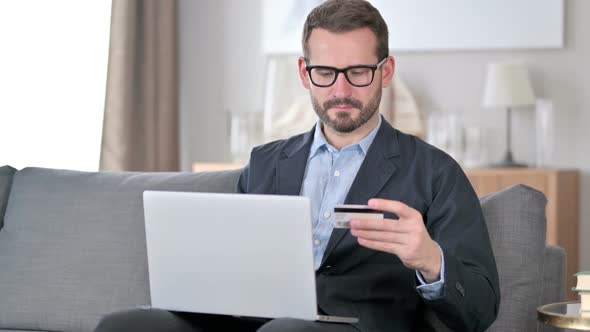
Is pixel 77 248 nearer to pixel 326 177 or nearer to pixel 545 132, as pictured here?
pixel 326 177

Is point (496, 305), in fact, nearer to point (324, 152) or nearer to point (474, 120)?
point (324, 152)

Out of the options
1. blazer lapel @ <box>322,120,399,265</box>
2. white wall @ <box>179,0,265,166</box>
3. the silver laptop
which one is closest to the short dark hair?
blazer lapel @ <box>322,120,399,265</box>

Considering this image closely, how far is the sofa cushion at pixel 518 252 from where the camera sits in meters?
2.25

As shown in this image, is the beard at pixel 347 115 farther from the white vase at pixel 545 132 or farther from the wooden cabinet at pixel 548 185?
the white vase at pixel 545 132

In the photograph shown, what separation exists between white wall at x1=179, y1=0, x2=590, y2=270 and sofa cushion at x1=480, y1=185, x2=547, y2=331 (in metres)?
2.80

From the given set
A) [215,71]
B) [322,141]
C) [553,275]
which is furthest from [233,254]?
[215,71]

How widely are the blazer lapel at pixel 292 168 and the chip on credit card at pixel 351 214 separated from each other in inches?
22.4

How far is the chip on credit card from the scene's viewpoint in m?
1.74

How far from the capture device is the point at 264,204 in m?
1.83

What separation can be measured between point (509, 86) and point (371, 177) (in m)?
2.79

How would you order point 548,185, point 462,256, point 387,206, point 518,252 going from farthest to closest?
point 548,185, point 518,252, point 462,256, point 387,206

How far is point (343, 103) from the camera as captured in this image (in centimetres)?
222

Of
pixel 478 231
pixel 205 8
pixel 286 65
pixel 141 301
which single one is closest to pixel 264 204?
pixel 478 231

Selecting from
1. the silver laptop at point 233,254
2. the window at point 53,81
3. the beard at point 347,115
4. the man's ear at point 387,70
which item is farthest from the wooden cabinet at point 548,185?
the silver laptop at point 233,254
